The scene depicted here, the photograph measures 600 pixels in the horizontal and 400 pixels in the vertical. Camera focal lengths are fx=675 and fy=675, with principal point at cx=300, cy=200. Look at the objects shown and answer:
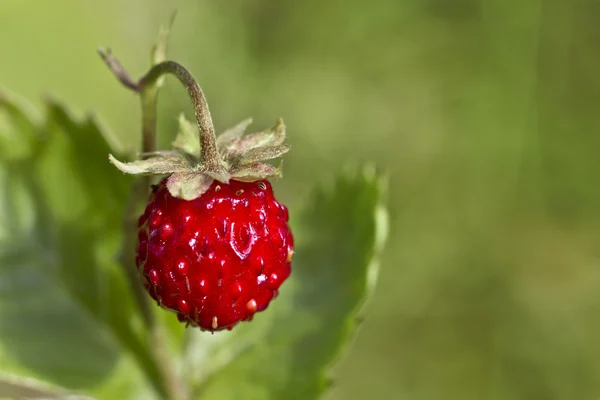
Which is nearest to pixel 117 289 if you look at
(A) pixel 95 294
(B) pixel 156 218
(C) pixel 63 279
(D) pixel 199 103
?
(A) pixel 95 294

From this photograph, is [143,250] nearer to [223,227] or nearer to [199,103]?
[223,227]

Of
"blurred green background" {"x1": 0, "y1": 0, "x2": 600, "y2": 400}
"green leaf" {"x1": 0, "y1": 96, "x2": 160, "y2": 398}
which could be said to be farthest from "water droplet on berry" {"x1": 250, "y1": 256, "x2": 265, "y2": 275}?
"blurred green background" {"x1": 0, "y1": 0, "x2": 600, "y2": 400}

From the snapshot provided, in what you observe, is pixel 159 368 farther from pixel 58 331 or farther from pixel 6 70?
pixel 6 70

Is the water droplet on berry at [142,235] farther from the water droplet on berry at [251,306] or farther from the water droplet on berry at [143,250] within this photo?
the water droplet on berry at [251,306]

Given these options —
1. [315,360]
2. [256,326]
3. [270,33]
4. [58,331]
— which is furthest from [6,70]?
[315,360]

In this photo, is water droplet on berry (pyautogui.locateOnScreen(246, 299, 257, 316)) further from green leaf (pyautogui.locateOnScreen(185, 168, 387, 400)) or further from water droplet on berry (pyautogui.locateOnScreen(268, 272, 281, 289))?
green leaf (pyautogui.locateOnScreen(185, 168, 387, 400))

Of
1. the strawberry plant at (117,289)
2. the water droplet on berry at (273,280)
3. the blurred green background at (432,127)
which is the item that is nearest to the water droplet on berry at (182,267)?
the water droplet on berry at (273,280)
